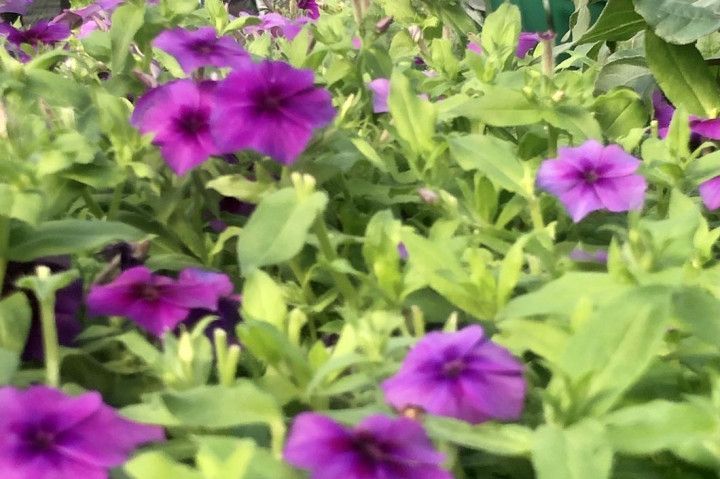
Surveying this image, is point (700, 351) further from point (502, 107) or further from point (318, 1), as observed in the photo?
point (318, 1)

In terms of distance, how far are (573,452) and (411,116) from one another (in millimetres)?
368

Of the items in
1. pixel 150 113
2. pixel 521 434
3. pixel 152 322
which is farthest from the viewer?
pixel 150 113

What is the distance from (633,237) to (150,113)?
1.10ft

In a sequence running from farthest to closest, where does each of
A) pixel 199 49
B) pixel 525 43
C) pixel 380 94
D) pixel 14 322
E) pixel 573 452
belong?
pixel 525 43 → pixel 380 94 → pixel 199 49 → pixel 14 322 → pixel 573 452

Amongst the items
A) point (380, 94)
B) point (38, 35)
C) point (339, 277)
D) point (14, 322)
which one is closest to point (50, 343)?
point (14, 322)

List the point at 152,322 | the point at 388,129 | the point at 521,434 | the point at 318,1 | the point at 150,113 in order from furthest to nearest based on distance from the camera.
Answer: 1. the point at 318,1
2. the point at 388,129
3. the point at 150,113
4. the point at 152,322
5. the point at 521,434

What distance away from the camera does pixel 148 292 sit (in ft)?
1.47

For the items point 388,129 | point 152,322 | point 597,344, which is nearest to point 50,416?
point 152,322

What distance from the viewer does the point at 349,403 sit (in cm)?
39

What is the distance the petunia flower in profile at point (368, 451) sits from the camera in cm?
30

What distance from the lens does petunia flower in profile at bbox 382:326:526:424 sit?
0.33 meters

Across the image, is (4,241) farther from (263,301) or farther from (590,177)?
(590,177)

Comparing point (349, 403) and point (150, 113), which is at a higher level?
point (150, 113)

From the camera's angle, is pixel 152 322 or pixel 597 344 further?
pixel 152 322
